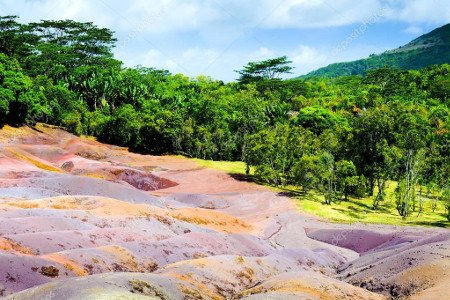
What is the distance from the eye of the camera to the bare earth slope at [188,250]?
18.2 metres

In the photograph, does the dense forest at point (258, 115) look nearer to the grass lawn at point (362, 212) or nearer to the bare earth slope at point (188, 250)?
the grass lawn at point (362, 212)

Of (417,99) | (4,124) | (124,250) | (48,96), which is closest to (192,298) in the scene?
(124,250)

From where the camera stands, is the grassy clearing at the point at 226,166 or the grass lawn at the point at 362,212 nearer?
the grass lawn at the point at 362,212

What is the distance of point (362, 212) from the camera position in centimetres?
5144

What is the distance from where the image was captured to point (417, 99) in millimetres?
108750

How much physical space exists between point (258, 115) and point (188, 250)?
192 feet

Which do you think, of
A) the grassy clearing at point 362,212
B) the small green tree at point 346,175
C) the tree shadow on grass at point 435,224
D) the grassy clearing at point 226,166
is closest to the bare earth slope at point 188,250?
the grassy clearing at point 362,212

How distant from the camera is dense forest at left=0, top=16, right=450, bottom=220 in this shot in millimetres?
54906

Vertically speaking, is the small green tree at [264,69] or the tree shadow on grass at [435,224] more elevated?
the small green tree at [264,69]

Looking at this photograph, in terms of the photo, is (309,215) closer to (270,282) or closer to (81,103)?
(270,282)

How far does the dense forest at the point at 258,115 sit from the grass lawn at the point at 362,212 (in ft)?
4.13

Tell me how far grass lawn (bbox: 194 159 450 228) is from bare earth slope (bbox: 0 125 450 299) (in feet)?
7.76

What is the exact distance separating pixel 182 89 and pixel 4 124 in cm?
5476

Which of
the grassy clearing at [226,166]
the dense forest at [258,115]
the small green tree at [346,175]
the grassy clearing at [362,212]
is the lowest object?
the grassy clearing at [362,212]
